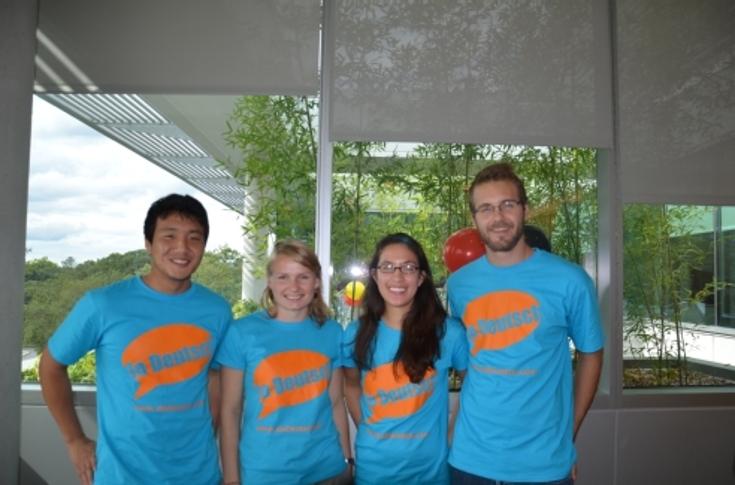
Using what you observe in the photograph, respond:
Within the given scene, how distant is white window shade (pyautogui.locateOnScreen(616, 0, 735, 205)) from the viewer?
337 cm

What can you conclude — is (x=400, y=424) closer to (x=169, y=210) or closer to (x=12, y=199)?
(x=169, y=210)

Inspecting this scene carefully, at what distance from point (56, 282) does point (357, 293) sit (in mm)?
1806

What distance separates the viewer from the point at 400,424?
178 centimetres

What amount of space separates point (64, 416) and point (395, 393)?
1070 millimetres

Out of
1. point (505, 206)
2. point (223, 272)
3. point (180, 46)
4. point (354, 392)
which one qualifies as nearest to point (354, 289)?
point (223, 272)

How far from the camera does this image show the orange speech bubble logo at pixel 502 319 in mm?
1835

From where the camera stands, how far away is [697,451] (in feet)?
10.9

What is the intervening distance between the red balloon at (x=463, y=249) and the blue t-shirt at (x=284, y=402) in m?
0.94

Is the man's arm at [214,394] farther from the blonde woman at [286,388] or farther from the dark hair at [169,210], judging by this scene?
the dark hair at [169,210]

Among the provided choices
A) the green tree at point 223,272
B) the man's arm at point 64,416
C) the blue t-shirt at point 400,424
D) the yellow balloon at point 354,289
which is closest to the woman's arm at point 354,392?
the blue t-shirt at point 400,424

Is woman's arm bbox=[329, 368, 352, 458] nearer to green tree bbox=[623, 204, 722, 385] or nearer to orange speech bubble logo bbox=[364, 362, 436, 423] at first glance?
orange speech bubble logo bbox=[364, 362, 436, 423]

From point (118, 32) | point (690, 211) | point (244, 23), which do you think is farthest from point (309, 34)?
point (690, 211)

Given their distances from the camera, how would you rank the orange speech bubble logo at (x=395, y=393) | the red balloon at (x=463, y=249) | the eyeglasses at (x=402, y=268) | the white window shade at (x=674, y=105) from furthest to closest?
the white window shade at (x=674, y=105) → the red balloon at (x=463, y=249) → the eyeglasses at (x=402, y=268) → the orange speech bubble logo at (x=395, y=393)

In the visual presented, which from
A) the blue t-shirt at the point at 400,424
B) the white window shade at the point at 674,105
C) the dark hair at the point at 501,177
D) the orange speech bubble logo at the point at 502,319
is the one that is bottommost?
the blue t-shirt at the point at 400,424
